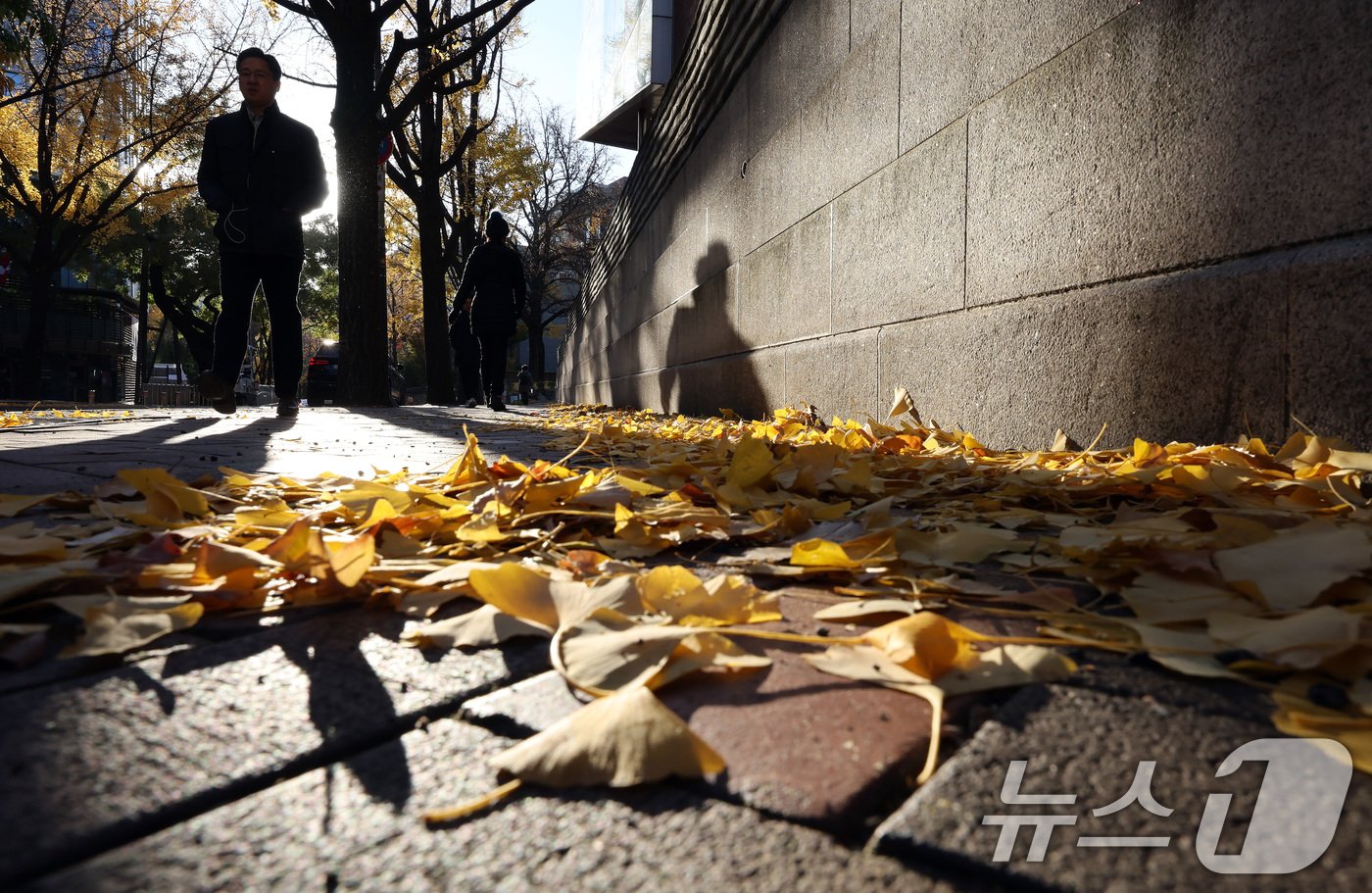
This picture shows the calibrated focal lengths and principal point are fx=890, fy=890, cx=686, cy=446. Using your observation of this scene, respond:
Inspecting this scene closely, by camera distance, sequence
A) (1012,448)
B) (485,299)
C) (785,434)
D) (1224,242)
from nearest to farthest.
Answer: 1. (1224,242)
2. (1012,448)
3. (785,434)
4. (485,299)

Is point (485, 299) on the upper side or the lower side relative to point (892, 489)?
upper

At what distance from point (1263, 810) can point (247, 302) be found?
23.3 ft

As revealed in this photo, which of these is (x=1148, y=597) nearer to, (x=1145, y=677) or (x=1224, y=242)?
(x=1145, y=677)

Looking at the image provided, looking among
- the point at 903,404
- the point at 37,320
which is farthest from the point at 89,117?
the point at 903,404

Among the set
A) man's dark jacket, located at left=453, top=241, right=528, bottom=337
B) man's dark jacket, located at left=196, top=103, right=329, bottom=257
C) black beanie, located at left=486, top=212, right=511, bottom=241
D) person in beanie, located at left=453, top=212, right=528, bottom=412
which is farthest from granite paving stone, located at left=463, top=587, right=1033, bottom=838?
black beanie, located at left=486, top=212, right=511, bottom=241

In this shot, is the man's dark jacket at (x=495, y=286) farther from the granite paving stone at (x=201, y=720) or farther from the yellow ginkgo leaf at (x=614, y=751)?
the yellow ginkgo leaf at (x=614, y=751)

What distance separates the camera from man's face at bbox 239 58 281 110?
6.01 metres

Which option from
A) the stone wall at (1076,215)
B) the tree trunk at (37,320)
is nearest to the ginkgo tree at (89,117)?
the tree trunk at (37,320)

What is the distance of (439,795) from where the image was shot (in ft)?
2.56

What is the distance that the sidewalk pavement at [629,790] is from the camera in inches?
26.2

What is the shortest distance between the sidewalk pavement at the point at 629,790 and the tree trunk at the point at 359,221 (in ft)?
35.3

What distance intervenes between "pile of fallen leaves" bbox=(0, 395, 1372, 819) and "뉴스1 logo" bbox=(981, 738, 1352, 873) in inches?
1.8

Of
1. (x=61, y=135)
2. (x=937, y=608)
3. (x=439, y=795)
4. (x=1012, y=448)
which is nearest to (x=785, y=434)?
(x=1012, y=448)

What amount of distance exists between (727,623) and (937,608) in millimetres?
317
